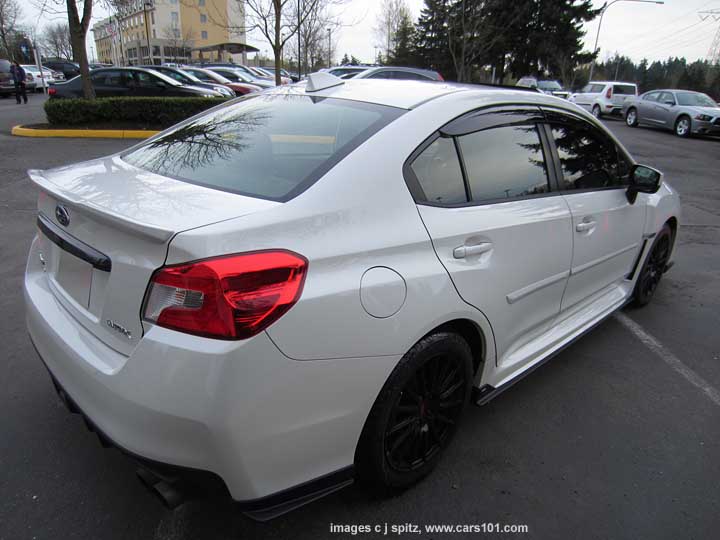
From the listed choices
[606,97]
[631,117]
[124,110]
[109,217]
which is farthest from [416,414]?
[606,97]

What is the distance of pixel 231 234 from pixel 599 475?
2.04 metres

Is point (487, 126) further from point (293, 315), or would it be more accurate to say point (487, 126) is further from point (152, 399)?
point (152, 399)

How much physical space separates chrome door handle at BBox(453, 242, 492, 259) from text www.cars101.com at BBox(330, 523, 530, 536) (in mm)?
1105

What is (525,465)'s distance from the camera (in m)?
2.40

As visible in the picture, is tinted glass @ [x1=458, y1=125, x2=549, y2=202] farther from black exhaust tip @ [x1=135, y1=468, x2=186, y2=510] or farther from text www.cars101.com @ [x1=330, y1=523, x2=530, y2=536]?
black exhaust tip @ [x1=135, y1=468, x2=186, y2=510]

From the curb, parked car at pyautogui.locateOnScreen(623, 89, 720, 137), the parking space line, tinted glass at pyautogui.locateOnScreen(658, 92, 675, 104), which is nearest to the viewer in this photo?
the parking space line

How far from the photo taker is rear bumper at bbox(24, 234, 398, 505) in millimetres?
1460

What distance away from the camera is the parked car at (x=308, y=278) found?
150 cm

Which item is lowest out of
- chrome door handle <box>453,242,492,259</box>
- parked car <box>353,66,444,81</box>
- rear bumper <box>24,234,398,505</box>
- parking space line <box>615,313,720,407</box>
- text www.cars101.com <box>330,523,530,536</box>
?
parking space line <box>615,313,720,407</box>

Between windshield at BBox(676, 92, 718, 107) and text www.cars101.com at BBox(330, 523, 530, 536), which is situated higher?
windshield at BBox(676, 92, 718, 107)

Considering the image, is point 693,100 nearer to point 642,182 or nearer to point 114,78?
point 642,182

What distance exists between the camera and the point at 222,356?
4.75 feet

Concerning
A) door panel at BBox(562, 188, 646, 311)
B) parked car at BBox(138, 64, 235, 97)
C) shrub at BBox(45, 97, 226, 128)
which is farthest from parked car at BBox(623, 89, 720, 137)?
door panel at BBox(562, 188, 646, 311)

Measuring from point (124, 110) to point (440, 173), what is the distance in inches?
487
